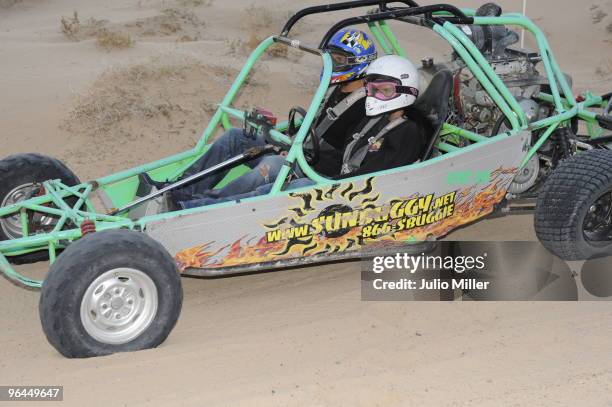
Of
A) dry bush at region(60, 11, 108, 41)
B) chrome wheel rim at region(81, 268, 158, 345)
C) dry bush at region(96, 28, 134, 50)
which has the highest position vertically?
chrome wheel rim at region(81, 268, 158, 345)

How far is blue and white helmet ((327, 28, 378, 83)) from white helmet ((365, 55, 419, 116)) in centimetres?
70

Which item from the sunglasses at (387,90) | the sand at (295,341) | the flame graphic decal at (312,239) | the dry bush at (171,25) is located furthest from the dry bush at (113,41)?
the flame graphic decal at (312,239)

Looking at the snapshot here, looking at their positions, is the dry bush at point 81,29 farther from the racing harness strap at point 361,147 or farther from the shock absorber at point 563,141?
the shock absorber at point 563,141

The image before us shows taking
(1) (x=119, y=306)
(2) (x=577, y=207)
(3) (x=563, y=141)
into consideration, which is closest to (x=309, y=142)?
(3) (x=563, y=141)

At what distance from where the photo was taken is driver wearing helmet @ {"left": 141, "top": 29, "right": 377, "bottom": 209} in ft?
19.0

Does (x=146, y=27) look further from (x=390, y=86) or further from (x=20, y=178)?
(x=390, y=86)

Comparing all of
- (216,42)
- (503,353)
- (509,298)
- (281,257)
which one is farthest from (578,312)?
(216,42)

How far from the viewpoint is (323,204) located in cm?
556

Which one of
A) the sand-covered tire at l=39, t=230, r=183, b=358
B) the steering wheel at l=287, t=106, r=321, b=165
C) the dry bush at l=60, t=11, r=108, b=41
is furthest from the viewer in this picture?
the dry bush at l=60, t=11, r=108, b=41

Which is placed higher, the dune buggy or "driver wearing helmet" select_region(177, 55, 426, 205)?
"driver wearing helmet" select_region(177, 55, 426, 205)

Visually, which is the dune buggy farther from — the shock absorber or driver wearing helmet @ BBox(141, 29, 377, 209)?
driver wearing helmet @ BBox(141, 29, 377, 209)

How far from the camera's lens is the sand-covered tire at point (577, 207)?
603 centimetres

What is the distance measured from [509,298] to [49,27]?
1246cm

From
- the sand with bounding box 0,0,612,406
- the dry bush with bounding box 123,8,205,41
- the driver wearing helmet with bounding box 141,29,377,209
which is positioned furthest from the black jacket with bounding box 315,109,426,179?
the dry bush with bounding box 123,8,205,41
